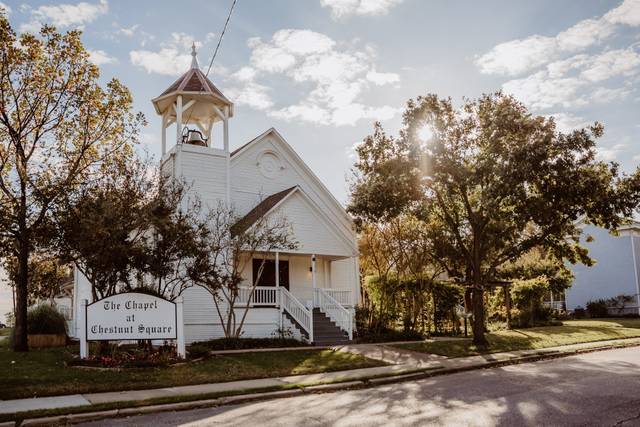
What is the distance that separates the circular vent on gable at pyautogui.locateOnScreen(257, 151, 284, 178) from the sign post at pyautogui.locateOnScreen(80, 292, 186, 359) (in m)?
11.9

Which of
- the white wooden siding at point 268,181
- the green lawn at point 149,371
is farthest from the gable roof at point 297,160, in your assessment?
the green lawn at point 149,371

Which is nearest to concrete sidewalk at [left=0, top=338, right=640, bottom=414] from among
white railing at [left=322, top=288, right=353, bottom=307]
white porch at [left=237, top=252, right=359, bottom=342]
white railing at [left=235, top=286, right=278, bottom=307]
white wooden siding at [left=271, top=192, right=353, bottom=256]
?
white porch at [left=237, top=252, right=359, bottom=342]

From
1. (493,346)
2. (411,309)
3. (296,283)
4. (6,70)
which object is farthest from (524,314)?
(6,70)

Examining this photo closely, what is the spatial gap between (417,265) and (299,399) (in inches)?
Result: 533

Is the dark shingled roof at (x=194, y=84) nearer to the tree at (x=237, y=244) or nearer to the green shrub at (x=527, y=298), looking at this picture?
the tree at (x=237, y=244)

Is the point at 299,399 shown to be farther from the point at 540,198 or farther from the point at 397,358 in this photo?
the point at 540,198

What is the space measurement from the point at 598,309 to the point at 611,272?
11.3 feet

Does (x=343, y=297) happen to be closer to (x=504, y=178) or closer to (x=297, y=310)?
(x=297, y=310)

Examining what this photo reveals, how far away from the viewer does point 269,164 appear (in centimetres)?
2564

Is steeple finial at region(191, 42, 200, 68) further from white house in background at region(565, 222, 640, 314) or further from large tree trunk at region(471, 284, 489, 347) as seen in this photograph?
white house in background at region(565, 222, 640, 314)

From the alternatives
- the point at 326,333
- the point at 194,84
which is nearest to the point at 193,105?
the point at 194,84

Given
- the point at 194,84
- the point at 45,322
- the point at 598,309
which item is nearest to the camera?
the point at 45,322

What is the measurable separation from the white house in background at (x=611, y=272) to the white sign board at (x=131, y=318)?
31.8 metres

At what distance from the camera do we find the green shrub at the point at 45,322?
848 inches
